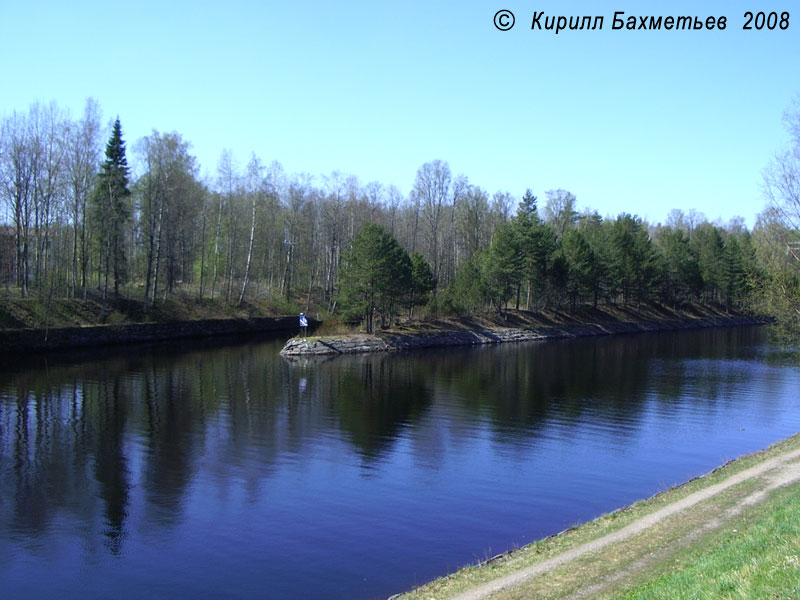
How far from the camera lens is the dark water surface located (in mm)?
13953

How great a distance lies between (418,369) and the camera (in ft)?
147

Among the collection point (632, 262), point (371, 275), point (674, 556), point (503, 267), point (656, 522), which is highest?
point (632, 262)

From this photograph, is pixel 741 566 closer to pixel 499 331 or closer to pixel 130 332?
pixel 130 332

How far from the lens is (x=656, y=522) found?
13.9 metres

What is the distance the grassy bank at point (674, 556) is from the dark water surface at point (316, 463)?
1.72 meters

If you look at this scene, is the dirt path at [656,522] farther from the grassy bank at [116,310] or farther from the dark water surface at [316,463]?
the grassy bank at [116,310]

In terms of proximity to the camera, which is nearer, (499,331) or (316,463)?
(316,463)

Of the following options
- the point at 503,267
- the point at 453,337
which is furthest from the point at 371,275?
the point at 503,267

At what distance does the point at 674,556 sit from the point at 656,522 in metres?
2.51

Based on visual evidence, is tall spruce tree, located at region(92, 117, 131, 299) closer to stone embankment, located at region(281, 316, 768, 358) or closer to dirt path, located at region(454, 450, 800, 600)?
stone embankment, located at region(281, 316, 768, 358)

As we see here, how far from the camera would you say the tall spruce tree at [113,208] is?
178ft

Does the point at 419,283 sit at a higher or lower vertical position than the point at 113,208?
lower

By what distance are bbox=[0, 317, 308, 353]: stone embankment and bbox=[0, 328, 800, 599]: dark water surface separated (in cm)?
428

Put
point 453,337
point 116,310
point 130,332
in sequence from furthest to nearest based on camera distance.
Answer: point 453,337, point 116,310, point 130,332
